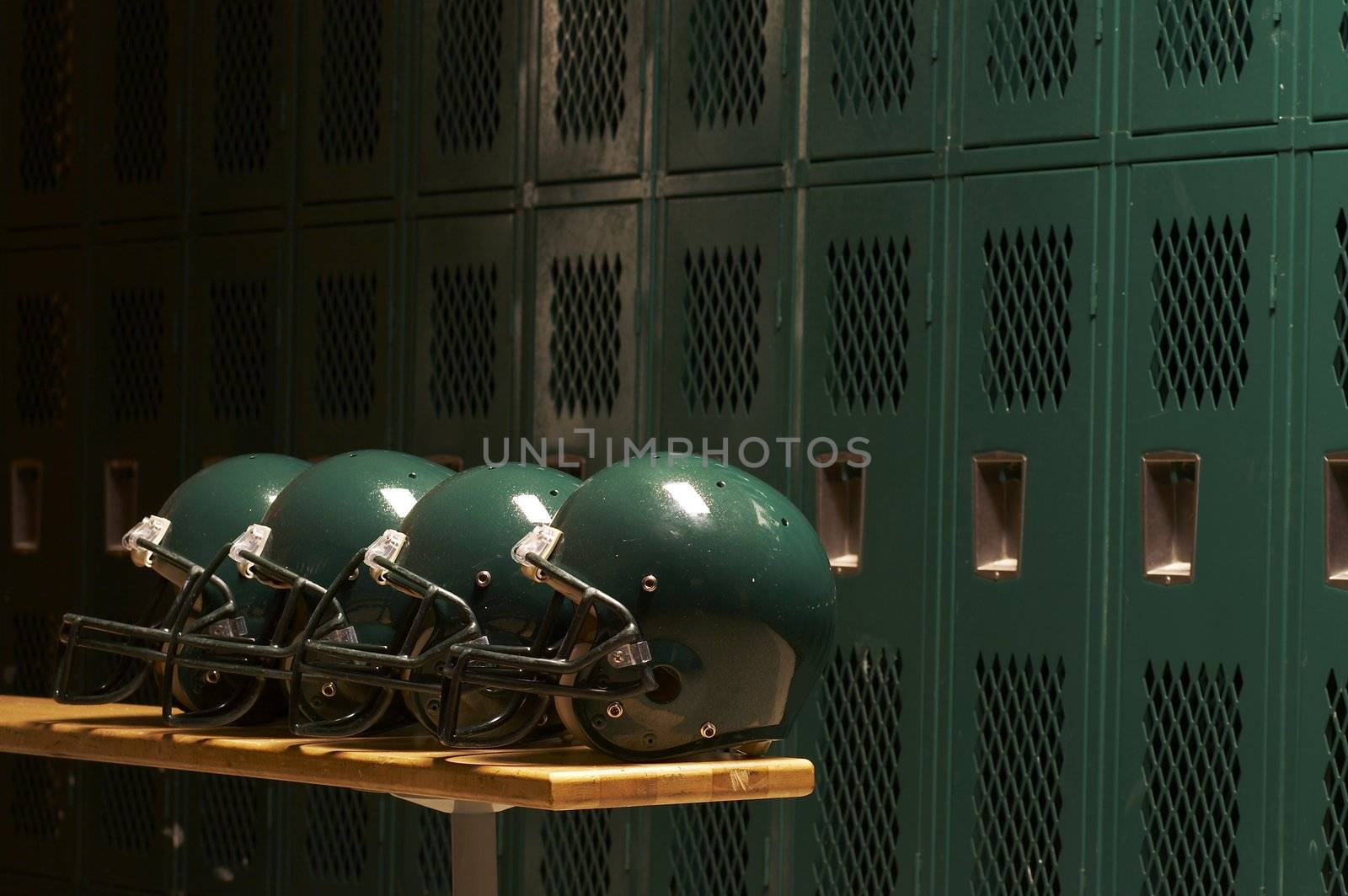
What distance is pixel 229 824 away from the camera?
5.63 meters

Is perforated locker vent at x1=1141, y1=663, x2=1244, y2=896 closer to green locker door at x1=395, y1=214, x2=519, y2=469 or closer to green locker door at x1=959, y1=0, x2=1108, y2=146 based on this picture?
green locker door at x1=959, y1=0, x2=1108, y2=146

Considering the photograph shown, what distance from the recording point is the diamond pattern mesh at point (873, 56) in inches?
178

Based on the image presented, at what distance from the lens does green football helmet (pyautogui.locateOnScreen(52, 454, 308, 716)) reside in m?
2.89

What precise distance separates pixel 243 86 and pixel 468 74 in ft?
2.80

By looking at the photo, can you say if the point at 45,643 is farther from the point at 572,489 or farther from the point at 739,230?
the point at 572,489

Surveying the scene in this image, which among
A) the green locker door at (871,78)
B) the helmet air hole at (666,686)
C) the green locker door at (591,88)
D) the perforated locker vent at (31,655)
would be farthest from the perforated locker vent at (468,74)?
the helmet air hole at (666,686)

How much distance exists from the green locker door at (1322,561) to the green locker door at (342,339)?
8.41 feet

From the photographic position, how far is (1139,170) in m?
4.21

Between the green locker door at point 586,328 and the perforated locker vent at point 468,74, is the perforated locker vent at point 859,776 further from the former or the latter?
the perforated locker vent at point 468,74

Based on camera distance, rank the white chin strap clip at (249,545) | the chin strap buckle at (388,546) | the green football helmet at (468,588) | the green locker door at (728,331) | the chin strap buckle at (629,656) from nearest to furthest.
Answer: the chin strap buckle at (629,656) < the green football helmet at (468,588) < the chin strap buckle at (388,546) < the white chin strap clip at (249,545) < the green locker door at (728,331)

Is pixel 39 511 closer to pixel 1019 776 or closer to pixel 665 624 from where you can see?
pixel 1019 776

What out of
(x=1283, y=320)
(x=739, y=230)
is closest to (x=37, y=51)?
(x=739, y=230)

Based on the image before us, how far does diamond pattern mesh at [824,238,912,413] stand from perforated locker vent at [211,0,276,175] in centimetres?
196

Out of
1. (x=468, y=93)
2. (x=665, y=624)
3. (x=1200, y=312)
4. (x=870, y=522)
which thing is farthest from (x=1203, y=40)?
(x=665, y=624)
